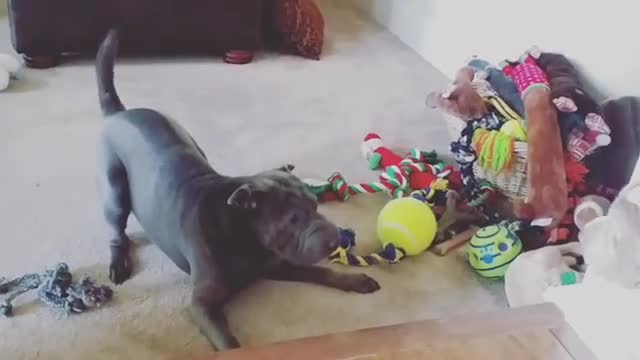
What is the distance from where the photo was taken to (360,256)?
1.75 meters

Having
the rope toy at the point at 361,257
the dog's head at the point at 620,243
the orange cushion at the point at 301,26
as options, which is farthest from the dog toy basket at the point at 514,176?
the orange cushion at the point at 301,26

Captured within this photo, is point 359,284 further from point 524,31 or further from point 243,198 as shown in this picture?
point 524,31

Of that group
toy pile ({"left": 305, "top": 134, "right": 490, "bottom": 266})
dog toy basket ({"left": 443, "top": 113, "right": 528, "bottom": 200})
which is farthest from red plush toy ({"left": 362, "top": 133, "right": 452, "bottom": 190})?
dog toy basket ({"left": 443, "top": 113, "right": 528, "bottom": 200})

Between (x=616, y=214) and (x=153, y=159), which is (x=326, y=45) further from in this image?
(x=616, y=214)

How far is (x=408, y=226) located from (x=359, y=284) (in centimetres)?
18

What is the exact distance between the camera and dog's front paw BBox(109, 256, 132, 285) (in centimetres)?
164

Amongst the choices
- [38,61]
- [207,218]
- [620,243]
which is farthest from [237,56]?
[620,243]

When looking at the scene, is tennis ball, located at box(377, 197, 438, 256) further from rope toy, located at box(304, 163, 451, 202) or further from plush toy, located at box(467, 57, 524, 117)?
plush toy, located at box(467, 57, 524, 117)

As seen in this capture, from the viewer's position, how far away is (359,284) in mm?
1655

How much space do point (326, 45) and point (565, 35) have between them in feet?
3.84

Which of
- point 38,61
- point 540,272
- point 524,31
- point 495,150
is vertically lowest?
point 38,61

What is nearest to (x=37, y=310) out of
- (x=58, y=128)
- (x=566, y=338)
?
(x=58, y=128)

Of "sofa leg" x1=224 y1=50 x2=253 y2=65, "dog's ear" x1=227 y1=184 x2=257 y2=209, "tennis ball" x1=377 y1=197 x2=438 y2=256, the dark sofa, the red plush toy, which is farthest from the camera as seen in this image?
"sofa leg" x1=224 y1=50 x2=253 y2=65

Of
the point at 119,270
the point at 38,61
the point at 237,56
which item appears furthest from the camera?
the point at 237,56
